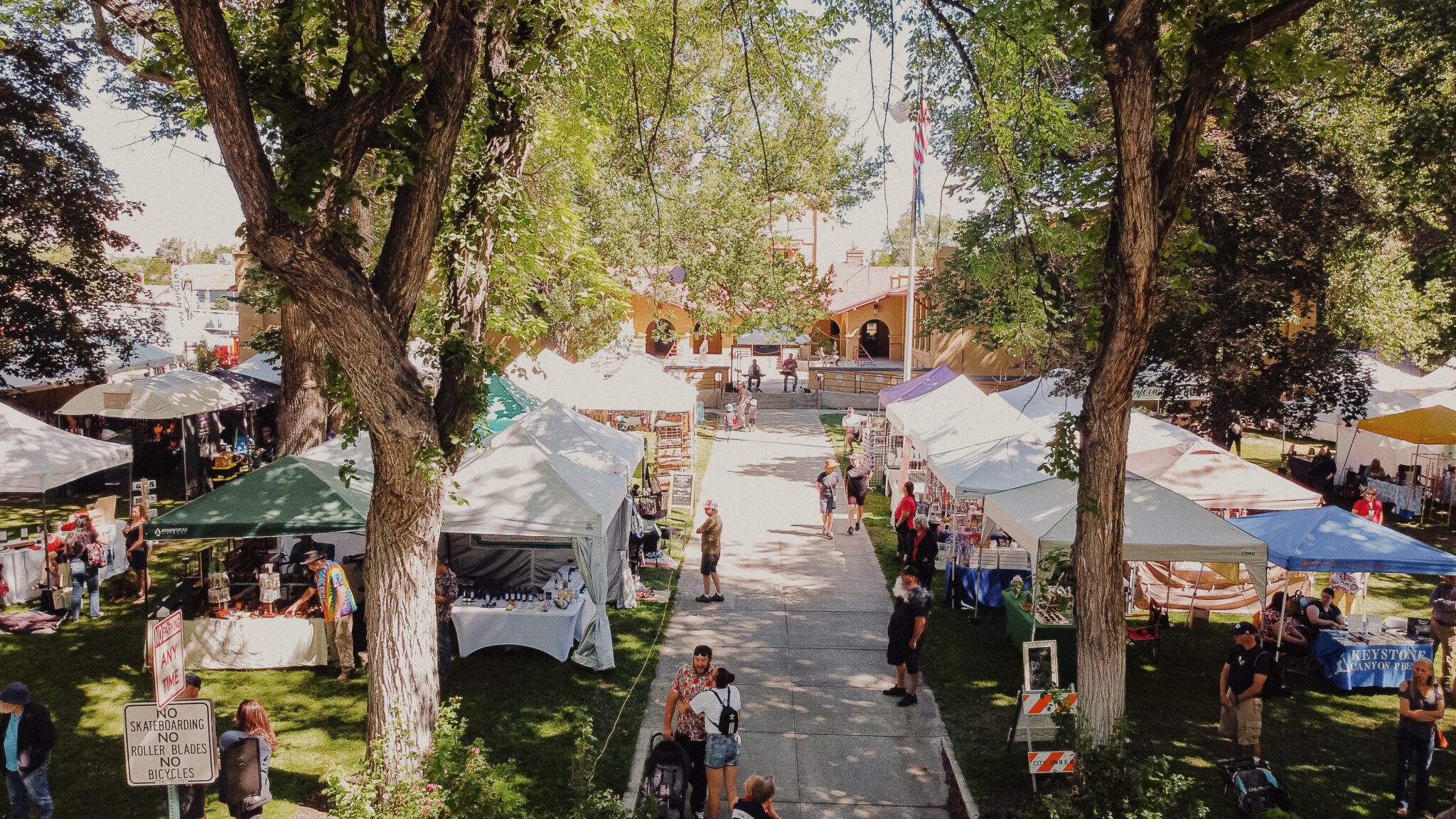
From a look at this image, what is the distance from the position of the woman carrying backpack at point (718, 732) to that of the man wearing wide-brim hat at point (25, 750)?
15.6ft

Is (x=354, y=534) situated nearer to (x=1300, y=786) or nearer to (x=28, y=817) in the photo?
(x=28, y=817)

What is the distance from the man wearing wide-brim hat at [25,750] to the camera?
256 inches

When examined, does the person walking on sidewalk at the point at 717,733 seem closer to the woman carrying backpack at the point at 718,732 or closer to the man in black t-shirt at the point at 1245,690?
the woman carrying backpack at the point at 718,732

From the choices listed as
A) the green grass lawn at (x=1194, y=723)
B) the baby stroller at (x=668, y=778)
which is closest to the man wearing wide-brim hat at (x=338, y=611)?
the baby stroller at (x=668, y=778)

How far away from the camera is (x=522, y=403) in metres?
15.9

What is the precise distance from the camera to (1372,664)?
9.98 m

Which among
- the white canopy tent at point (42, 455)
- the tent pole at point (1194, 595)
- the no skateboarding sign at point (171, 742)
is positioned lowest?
the tent pole at point (1194, 595)

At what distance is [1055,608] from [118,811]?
9.08 meters

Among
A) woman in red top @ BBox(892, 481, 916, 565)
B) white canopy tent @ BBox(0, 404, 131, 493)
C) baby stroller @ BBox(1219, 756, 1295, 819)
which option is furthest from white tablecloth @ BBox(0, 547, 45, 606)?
baby stroller @ BBox(1219, 756, 1295, 819)

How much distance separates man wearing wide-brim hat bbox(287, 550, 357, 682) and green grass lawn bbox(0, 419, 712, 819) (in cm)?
25

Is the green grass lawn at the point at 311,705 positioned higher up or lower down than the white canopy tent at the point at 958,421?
lower down

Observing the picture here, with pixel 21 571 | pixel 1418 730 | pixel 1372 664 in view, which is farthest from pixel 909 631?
pixel 21 571

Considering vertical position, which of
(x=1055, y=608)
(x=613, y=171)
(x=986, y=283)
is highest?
(x=613, y=171)

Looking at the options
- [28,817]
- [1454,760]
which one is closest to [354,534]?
[28,817]
